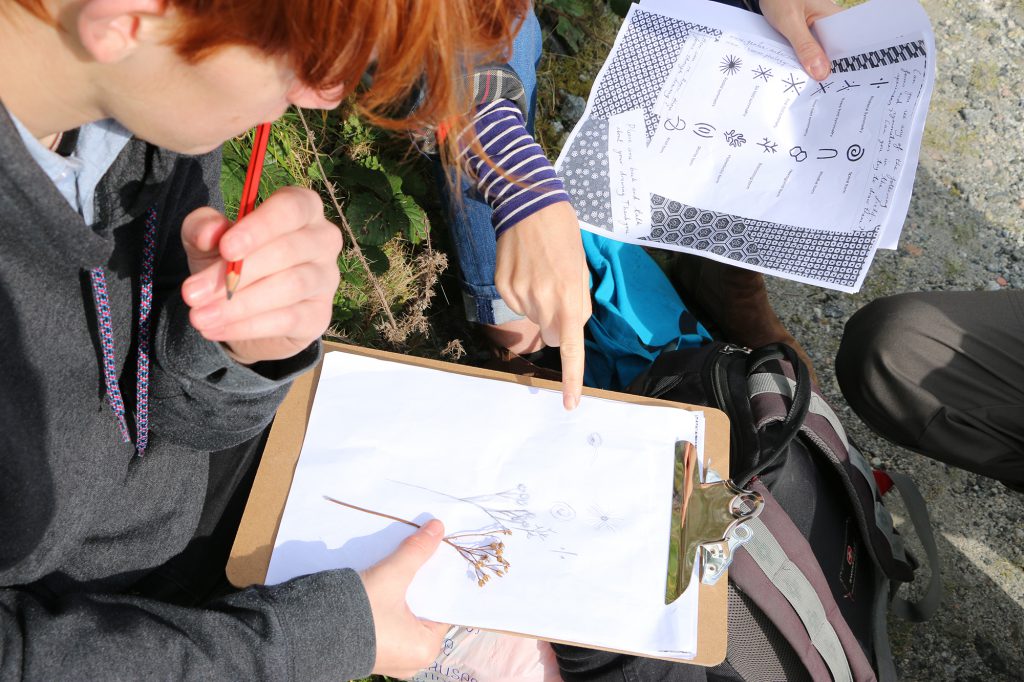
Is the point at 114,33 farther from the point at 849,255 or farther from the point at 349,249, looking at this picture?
the point at 849,255

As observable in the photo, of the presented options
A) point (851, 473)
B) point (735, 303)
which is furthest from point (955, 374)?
point (735, 303)

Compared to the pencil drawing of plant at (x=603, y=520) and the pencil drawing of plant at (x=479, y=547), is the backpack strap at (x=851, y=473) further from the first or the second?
the pencil drawing of plant at (x=479, y=547)

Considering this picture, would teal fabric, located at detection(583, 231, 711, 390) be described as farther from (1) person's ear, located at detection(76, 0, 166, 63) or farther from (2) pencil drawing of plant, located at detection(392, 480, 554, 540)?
(1) person's ear, located at detection(76, 0, 166, 63)

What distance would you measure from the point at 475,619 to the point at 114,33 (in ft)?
2.27

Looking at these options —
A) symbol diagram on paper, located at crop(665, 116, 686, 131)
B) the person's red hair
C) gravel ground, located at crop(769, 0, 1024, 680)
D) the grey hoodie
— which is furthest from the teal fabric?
the person's red hair

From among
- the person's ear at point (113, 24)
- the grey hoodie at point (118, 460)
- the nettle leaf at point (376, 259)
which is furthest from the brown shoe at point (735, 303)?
the person's ear at point (113, 24)

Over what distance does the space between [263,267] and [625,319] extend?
865mm

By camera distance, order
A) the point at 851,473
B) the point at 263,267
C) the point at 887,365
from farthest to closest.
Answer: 1. the point at 887,365
2. the point at 851,473
3. the point at 263,267

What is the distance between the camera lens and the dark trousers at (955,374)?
124 centimetres

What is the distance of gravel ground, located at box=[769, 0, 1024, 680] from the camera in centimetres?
149

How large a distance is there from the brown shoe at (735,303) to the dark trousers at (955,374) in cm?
24

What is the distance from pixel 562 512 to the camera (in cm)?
93

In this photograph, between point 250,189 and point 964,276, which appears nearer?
point 250,189

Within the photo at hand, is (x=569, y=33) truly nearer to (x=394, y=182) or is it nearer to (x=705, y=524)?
(x=394, y=182)
